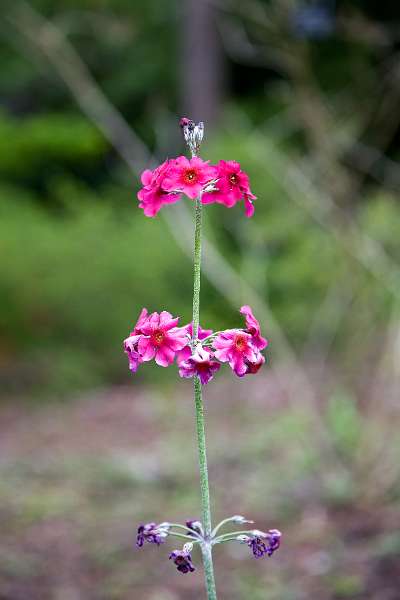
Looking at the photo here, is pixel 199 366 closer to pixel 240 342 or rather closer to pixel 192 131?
pixel 240 342

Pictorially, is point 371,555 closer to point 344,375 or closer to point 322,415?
point 322,415

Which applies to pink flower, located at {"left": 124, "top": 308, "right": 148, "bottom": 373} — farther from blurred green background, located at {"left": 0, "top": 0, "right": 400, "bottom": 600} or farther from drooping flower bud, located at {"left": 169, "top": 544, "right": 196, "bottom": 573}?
blurred green background, located at {"left": 0, "top": 0, "right": 400, "bottom": 600}

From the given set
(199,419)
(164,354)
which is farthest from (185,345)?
(199,419)

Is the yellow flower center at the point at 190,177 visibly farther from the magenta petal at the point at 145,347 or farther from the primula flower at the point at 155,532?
the primula flower at the point at 155,532

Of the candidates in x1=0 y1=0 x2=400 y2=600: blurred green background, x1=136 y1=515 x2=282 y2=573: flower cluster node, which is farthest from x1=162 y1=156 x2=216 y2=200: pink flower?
x1=0 y1=0 x2=400 y2=600: blurred green background

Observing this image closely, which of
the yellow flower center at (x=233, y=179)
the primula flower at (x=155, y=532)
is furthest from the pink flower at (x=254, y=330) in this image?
the primula flower at (x=155, y=532)

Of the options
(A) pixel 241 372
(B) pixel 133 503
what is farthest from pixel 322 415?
(A) pixel 241 372
